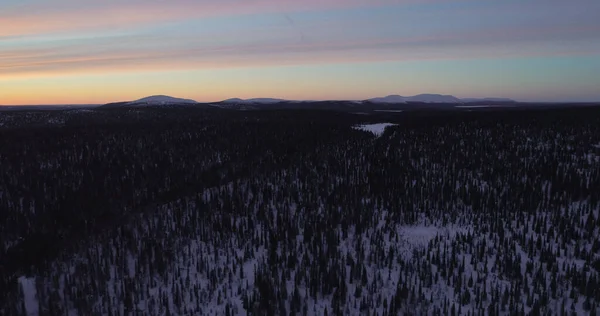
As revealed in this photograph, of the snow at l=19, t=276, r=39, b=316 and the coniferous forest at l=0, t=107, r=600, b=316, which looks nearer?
the snow at l=19, t=276, r=39, b=316

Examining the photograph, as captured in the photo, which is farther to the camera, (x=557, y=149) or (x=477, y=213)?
(x=557, y=149)

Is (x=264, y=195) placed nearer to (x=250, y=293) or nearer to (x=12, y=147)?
(x=250, y=293)

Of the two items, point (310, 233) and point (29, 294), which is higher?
point (310, 233)

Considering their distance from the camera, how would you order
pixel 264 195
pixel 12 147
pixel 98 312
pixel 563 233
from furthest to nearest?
pixel 12 147
pixel 264 195
pixel 563 233
pixel 98 312

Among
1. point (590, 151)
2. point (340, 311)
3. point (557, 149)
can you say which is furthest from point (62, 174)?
point (590, 151)

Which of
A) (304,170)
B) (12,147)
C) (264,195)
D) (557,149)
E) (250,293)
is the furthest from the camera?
(12,147)
